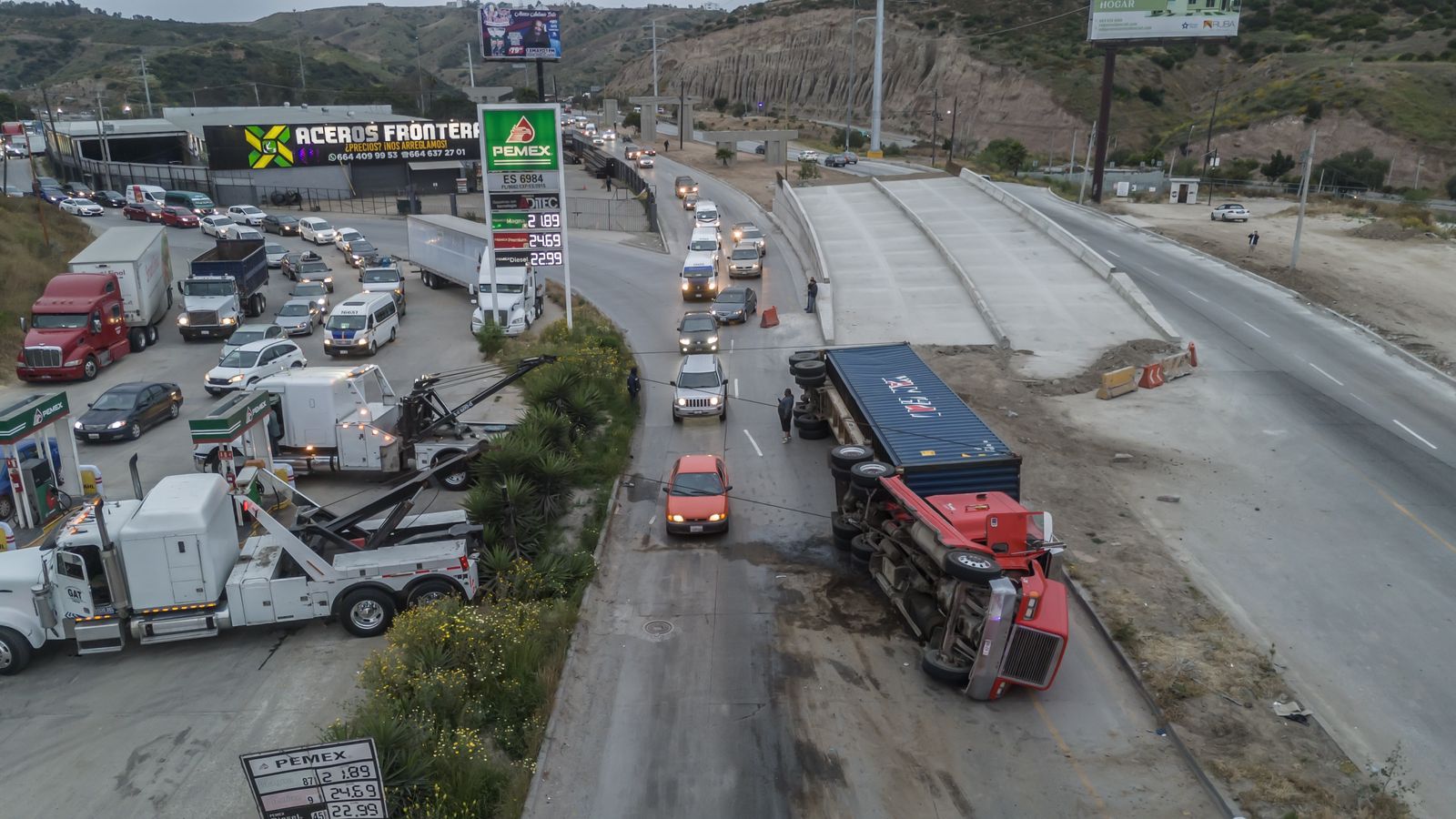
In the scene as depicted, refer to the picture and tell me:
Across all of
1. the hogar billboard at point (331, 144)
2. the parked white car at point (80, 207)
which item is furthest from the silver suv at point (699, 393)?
the parked white car at point (80, 207)

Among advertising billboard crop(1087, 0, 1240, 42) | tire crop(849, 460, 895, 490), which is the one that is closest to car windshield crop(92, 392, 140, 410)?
tire crop(849, 460, 895, 490)

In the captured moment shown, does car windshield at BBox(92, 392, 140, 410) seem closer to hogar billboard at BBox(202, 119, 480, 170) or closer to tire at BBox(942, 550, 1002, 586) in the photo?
tire at BBox(942, 550, 1002, 586)

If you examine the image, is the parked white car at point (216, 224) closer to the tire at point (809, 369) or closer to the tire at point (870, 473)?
the tire at point (809, 369)

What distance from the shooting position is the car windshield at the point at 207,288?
123ft

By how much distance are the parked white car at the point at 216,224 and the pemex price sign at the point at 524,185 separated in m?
31.4

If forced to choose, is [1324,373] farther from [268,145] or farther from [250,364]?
[268,145]

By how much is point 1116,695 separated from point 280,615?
536 inches

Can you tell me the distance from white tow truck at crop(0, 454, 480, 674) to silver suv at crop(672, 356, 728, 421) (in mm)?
11430

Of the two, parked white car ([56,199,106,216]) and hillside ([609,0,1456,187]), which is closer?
parked white car ([56,199,106,216])

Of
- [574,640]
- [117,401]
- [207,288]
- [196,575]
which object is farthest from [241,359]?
[574,640]

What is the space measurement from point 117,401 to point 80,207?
47.5 meters

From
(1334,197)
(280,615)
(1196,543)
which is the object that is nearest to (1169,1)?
(1334,197)

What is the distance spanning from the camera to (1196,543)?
19.7 metres

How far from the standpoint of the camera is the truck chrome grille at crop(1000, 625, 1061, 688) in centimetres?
1352
